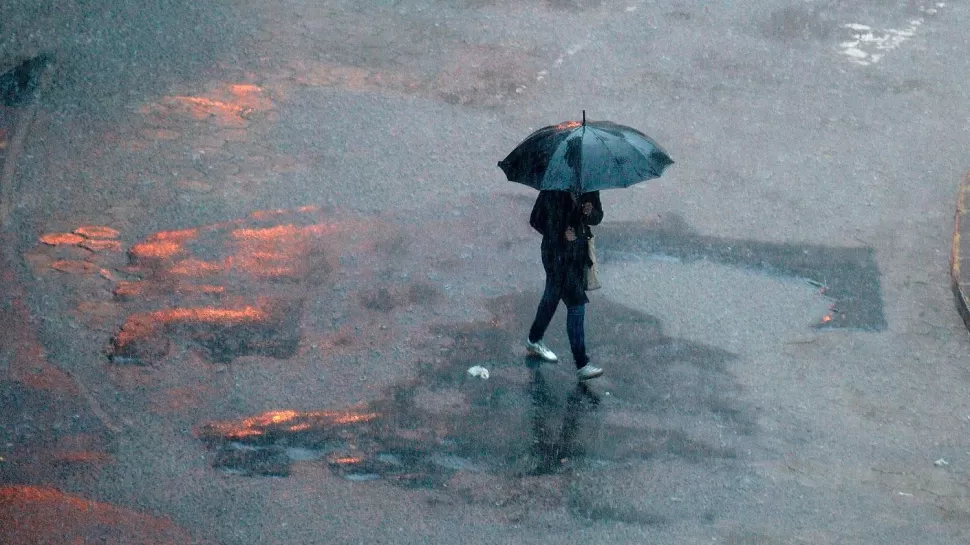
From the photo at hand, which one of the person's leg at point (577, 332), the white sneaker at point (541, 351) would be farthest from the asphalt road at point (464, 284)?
the person's leg at point (577, 332)

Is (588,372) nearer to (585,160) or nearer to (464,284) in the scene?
(464,284)

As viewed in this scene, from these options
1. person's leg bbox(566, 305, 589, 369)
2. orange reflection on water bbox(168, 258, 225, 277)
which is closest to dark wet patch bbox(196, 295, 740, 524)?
person's leg bbox(566, 305, 589, 369)

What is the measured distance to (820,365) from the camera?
292 inches

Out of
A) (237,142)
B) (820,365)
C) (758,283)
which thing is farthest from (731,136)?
(237,142)

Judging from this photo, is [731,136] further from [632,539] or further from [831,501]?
[632,539]

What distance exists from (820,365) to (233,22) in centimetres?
824

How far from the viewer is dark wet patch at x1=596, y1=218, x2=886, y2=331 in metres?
8.23

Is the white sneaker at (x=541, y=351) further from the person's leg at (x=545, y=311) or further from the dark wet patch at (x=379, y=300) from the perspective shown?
the dark wet patch at (x=379, y=300)

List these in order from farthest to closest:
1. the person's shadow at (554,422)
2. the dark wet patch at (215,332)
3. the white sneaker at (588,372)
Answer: the dark wet patch at (215,332) < the white sneaker at (588,372) < the person's shadow at (554,422)

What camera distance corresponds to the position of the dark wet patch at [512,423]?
249 inches

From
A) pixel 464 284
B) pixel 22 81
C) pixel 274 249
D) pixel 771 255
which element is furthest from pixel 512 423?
pixel 22 81

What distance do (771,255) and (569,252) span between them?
105 inches

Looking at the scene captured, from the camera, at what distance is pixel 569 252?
6.78 meters

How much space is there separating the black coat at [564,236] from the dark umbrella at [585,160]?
1.11 ft
